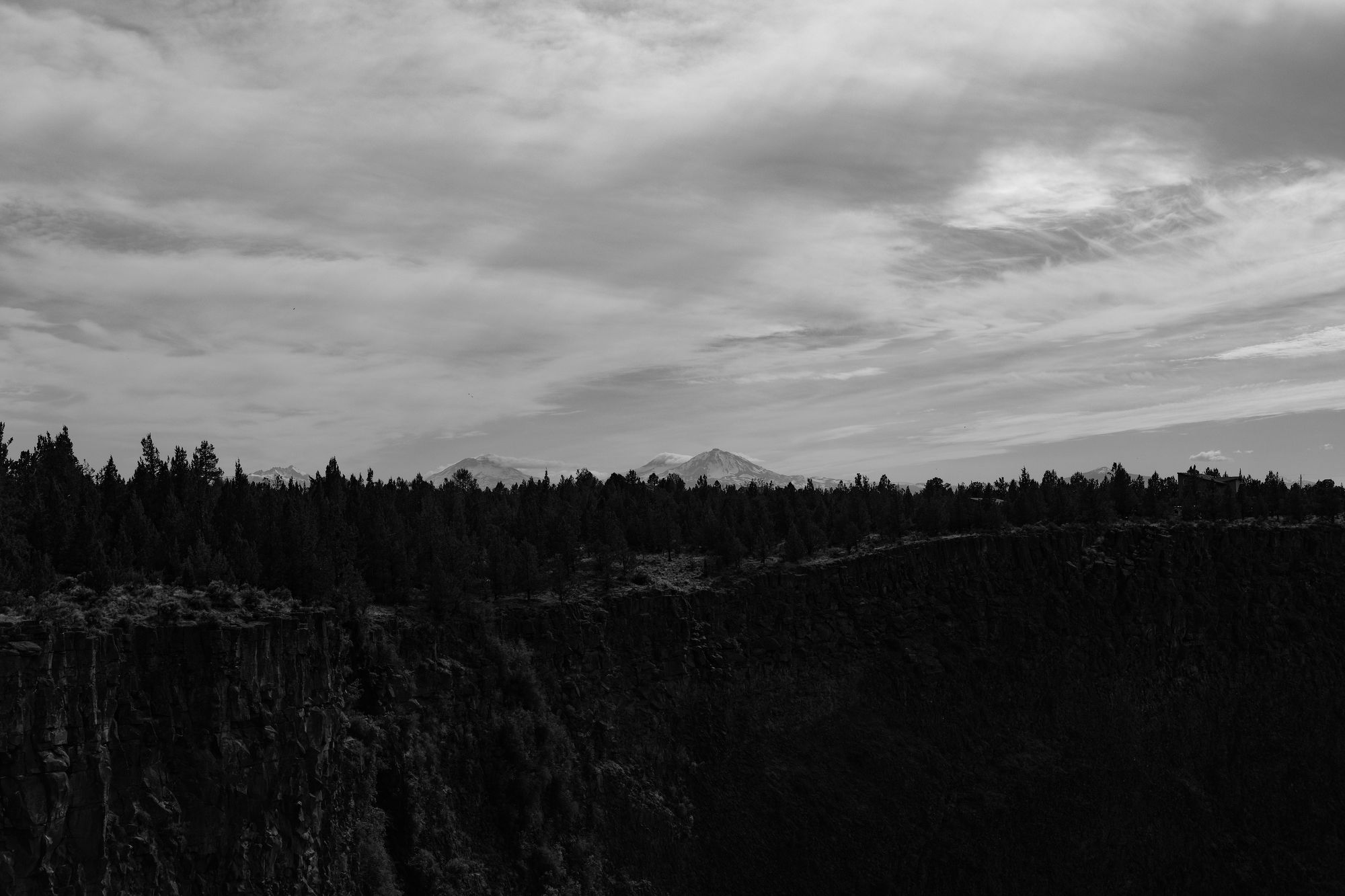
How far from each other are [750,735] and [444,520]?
3266cm

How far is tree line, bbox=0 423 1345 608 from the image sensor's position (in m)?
71.6

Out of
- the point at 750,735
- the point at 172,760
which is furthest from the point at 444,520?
the point at 172,760

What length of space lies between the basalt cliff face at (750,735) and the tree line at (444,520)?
5022 millimetres

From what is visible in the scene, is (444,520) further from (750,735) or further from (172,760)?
(172,760)

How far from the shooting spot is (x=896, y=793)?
90125 mm

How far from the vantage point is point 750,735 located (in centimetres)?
9038

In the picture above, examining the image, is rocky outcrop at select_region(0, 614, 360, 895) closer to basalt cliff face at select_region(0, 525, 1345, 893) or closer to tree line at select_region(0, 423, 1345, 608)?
basalt cliff face at select_region(0, 525, 1345, 893)

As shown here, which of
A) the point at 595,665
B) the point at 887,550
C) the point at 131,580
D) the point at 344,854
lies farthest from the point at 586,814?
the point at 887,550

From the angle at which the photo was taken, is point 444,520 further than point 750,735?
Yes

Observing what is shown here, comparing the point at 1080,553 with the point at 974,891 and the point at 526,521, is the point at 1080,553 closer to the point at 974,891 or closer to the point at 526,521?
the point at 974,891

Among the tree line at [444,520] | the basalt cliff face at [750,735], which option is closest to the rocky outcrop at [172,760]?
the basalt cliff face at [750,735]

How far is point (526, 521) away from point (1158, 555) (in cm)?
6288

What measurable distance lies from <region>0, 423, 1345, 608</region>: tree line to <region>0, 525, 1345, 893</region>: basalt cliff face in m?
5.02

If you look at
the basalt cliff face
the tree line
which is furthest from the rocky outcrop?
the tree line
